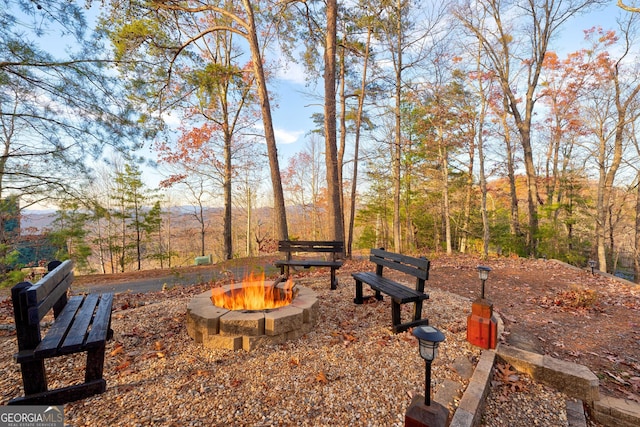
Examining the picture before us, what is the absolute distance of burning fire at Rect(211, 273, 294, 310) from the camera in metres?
3.14

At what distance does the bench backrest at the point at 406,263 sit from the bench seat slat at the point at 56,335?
10.8 ft

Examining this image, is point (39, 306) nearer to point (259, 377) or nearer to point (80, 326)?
point (80, 326)

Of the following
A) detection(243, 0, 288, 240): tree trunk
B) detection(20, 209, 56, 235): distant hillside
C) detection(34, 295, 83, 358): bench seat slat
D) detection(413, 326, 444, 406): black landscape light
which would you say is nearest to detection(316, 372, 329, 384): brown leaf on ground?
detection(413, 326, 444, 406): black landscape light

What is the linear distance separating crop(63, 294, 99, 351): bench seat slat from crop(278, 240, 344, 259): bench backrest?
3.07 metres

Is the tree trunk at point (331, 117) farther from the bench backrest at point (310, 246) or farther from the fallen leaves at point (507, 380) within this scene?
the fallen leaves at point (507, 380)

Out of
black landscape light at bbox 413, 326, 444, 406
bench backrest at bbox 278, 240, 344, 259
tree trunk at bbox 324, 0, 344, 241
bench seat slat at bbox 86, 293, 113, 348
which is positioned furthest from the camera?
tree trunk at bbox 324, 0, 344, 241

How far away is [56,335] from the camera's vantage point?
6.61 ft

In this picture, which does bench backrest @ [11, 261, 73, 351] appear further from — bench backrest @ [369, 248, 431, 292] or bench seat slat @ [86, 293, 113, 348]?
bench backrest @ [369, 248, 431, 292]

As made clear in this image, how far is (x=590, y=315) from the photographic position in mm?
4082

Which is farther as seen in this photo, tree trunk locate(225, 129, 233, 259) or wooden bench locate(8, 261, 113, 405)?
tree trunk locate(225, 129, 233, 259)

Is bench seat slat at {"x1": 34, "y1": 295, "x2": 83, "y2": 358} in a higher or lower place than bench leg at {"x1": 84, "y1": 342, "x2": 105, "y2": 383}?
higher

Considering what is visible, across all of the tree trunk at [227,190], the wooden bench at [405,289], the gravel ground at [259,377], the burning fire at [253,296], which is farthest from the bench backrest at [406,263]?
the tree trunk at [227,190]

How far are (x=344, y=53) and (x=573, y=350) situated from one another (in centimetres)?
1074

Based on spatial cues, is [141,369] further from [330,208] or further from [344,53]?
[344,53]
